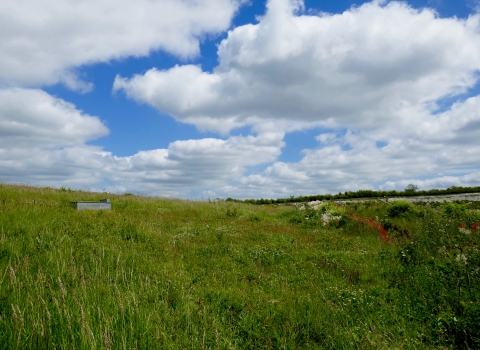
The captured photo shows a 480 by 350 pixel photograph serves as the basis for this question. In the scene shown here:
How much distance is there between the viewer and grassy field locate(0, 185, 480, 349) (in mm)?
4156

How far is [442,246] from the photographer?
9781 millimetres

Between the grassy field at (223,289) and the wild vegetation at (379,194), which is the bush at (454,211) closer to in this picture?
the grassy field at (223,289)

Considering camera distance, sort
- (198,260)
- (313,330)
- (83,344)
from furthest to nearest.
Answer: (198,260) < (313,330) < (83,344)

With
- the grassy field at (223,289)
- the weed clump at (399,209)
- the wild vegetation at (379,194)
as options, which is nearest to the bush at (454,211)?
the weed clump at (399,209)

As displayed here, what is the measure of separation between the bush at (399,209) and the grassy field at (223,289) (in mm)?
5190

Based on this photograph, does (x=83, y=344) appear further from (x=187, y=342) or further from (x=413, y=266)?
(x=413, y=266)

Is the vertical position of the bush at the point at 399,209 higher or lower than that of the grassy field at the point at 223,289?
higher

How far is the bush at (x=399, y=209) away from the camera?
18.3 meters

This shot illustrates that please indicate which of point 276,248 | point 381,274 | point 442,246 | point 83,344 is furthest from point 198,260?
point 442,246

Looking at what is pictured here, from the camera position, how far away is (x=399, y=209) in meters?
18.7

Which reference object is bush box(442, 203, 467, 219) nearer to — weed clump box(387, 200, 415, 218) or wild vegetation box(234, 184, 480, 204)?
weed clump box(387, 200, 415, 218)

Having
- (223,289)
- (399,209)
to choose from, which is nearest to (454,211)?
(399,209)

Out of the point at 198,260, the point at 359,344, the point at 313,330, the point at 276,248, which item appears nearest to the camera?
the point at 359,344

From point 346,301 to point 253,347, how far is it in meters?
2.38
